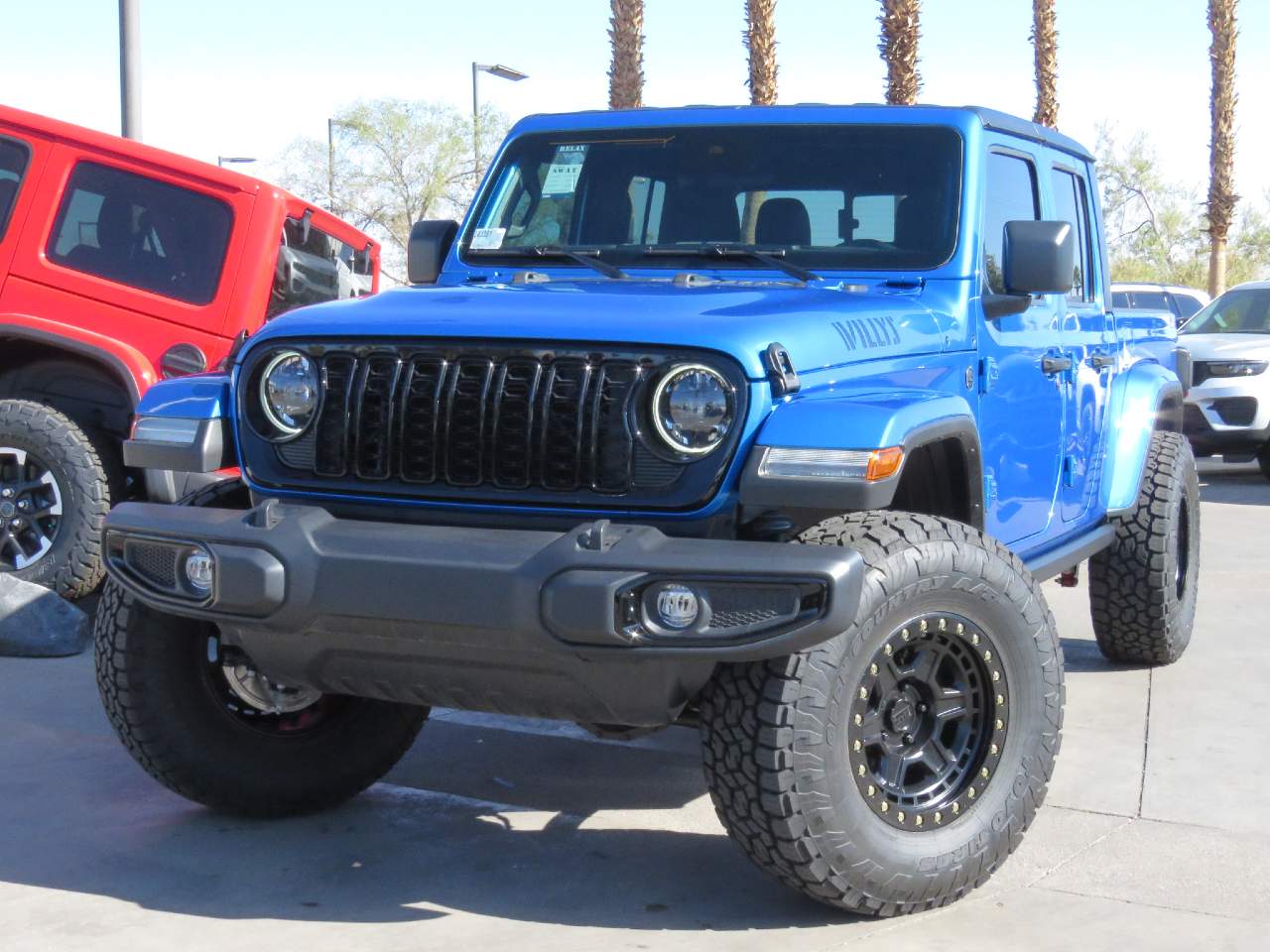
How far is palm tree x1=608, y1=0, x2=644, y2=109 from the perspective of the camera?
22.0 m

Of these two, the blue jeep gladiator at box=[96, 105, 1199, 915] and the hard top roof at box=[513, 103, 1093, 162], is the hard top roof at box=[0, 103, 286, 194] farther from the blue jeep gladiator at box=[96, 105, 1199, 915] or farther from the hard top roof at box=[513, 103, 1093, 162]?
the blue jeep gladiator at box=[96, 105, 1199, 915]

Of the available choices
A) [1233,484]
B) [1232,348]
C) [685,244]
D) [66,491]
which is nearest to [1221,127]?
[1233,484]

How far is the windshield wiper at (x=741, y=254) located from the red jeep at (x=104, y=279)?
314 centimetres

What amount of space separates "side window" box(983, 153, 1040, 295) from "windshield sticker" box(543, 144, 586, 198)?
4.07ft

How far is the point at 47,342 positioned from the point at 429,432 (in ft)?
13.2

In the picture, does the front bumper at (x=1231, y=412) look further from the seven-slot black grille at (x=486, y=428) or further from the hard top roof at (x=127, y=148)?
the seven-slot black grille at (x=486, y=428)

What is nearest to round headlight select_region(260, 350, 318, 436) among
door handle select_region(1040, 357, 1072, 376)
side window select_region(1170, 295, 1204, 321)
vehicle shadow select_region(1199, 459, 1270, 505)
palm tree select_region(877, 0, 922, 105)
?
door handle select_region(1040, 357, 1072, 376)

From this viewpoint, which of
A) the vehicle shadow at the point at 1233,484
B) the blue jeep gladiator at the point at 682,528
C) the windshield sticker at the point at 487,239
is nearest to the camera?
the blue jeep gladiator at the point at 682,528

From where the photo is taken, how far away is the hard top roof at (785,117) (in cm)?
484

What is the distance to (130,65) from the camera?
37.3 feet

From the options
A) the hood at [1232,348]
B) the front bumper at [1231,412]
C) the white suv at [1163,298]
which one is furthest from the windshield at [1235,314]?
the white suv at [1163,298]

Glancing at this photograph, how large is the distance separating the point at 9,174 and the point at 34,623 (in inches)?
86.1

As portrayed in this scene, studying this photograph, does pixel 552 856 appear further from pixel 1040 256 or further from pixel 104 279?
pixel 104 279

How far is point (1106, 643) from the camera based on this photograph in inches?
255
